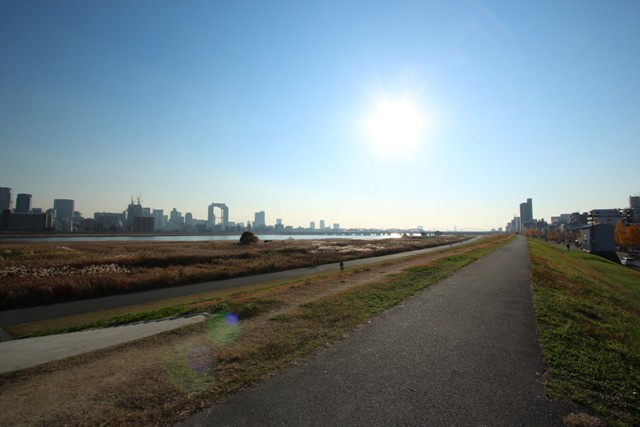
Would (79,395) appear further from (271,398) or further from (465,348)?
(465,348)

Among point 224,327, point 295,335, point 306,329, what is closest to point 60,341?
point 224,327

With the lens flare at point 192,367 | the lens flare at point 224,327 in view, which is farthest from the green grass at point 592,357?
the lens flare at point 224,327

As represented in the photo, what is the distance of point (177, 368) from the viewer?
701 centimetres

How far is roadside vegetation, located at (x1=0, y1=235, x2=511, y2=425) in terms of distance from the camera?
537cm

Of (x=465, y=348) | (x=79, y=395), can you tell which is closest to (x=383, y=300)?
(x=465, y=348)

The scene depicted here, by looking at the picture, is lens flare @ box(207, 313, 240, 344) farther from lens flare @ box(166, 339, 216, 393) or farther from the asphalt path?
the asphalt path

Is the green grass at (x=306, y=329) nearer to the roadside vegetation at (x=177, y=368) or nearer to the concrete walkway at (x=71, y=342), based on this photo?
the roadside vegetation at (x=177, y=368)

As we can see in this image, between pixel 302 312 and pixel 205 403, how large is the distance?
20.9 feet

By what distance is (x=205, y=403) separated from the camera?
539 centimetres

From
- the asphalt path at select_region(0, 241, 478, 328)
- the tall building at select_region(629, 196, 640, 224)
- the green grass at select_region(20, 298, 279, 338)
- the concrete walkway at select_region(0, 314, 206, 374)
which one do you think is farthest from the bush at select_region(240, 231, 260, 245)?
the tall building at select_region(629, 196, 640, 224)

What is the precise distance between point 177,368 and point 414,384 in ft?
17.0

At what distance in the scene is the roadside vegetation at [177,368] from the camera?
5371mm

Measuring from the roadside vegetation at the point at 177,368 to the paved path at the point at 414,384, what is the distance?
645 mm

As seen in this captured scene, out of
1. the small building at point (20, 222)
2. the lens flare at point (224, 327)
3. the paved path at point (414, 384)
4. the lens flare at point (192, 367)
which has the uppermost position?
the small building at point (20, 222)
